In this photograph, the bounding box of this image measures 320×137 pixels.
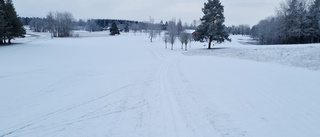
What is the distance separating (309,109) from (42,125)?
9224 millimetres

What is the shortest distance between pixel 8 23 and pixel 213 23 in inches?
1724

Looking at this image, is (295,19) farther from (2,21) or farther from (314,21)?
(2,21)

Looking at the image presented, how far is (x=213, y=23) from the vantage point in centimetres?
2962

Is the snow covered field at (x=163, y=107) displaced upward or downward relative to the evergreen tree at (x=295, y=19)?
downward

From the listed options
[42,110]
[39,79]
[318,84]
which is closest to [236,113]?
[318,84]

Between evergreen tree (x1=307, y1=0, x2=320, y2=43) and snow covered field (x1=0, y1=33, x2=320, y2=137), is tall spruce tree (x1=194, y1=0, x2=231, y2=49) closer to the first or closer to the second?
evergreen tree (x1=307, y1=0, x2=320, y2=43)

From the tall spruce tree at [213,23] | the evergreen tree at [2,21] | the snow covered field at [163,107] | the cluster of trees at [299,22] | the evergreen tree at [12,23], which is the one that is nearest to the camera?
the snow covered field at [163,107]

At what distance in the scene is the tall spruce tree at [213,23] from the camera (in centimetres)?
2962

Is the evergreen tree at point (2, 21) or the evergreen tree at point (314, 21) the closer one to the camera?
the evergreen tree at point (314, 21)

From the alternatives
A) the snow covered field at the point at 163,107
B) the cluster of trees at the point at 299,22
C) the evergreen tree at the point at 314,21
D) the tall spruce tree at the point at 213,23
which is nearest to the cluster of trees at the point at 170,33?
the tall spruce tree at the point at 213,23

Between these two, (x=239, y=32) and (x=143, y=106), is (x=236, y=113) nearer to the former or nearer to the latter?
(x=143, y=106)

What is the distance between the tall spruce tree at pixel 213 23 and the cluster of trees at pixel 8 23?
4000 centimetres

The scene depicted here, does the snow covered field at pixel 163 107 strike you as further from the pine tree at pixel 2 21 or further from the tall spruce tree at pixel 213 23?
the pine tree at pixel 2 21

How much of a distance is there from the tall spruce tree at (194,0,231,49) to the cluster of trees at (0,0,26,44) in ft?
131
